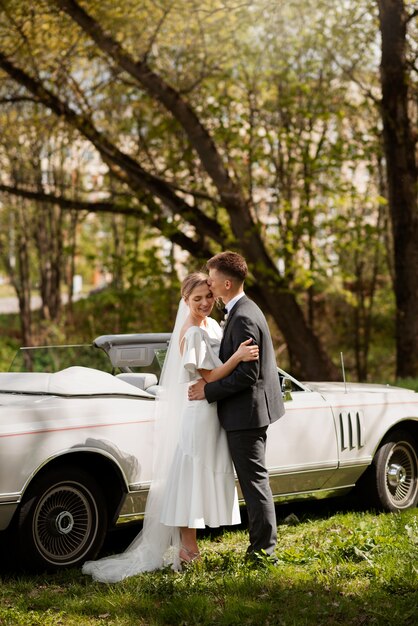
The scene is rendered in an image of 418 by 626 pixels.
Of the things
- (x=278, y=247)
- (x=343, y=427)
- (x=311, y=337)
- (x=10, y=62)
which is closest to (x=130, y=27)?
(x=10, y=62)

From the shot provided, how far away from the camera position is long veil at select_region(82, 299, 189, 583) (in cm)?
577

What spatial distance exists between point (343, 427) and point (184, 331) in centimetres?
193

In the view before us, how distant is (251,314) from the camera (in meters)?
5.71

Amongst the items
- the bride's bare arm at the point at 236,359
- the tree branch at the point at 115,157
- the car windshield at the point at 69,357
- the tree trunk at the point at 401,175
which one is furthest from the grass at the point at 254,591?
the tree branch at the point at 115,157

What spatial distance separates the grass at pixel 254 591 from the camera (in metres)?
4.81

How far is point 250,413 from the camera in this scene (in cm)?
566

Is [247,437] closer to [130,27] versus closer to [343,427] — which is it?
[343,427]

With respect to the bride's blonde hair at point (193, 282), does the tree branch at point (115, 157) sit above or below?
above

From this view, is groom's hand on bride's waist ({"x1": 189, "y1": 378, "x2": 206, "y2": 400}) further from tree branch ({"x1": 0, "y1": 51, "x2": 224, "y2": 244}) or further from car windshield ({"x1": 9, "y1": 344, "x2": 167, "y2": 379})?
tree branch ({"x1": 0, "y1": 51, "x2": 224, "y2": 244})

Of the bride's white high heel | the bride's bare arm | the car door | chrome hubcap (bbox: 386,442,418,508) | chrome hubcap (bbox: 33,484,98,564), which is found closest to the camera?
the bride's bare arm

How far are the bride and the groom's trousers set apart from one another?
0.12 m

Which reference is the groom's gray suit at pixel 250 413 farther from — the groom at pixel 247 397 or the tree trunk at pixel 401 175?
the tree trunk at pixel 401 175

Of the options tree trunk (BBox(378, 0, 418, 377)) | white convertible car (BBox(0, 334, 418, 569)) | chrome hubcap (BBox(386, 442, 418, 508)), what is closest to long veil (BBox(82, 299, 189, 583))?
white convertible car (BBox(0, 334, 418, 569))

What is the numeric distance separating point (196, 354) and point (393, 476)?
269cm
